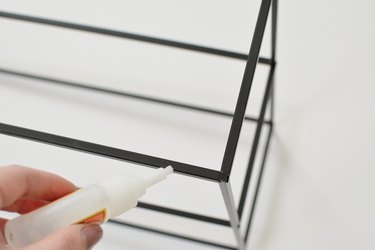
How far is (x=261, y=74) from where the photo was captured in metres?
0.80

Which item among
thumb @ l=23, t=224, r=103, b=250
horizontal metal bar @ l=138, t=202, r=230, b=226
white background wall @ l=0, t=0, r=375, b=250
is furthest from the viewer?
white background wall @ l=0, t=0, r=375, b=250

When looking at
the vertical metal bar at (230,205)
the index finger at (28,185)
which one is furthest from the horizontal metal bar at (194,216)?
the index finger at (28,185)

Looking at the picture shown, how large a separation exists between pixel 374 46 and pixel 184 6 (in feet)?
1.02

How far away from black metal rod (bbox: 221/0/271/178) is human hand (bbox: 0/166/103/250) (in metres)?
0.13

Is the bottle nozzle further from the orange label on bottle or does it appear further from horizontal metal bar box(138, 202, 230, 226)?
horizontal metal bar box(138, 202, 230, 226)

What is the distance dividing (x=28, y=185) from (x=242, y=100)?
224 mm

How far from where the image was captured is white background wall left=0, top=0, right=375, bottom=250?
74 centimetres

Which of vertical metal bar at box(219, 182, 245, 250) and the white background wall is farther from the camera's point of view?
the white background wall

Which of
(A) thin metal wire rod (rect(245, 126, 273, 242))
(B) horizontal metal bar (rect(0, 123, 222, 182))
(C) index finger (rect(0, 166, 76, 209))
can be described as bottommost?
(C) index finger (rect(0, 166, 76, 209))

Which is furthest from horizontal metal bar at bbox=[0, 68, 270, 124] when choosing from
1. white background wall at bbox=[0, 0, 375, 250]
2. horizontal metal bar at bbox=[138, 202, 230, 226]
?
horizontal metal bar at bbox=[138, 202, 230, 226]

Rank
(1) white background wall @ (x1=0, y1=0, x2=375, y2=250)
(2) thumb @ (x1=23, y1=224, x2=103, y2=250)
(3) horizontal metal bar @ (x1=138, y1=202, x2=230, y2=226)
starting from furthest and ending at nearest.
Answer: (1) white background wall @ (x1=0, y1=0, x2=375, y2=250) → (3) horizontal metal bar @ (x1=138, y1=202, x2=230, y2=226) → (2) thumb @ (x1=23, y1=224, x2=103, y2=250)

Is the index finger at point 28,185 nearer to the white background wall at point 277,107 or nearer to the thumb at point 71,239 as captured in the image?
the thumb at point 71,239

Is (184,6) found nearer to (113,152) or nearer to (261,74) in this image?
(261,74)

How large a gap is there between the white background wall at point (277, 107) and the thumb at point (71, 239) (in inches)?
13.3
